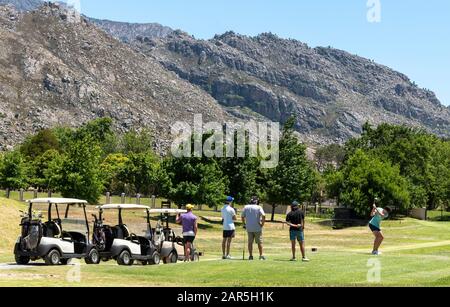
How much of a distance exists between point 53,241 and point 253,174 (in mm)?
51303

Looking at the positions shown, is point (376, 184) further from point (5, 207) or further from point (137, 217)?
point (5, 207)

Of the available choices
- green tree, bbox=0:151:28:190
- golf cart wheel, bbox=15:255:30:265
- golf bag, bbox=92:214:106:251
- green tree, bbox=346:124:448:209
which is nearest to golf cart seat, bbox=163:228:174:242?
golf bag, bbox=92:214:106:251

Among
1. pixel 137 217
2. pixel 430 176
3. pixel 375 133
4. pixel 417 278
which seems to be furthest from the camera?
pixel 375 133

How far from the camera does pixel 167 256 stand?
28.0 metres

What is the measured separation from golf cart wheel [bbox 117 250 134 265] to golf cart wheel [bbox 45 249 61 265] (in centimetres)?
233

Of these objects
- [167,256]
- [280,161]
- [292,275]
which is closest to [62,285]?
[292,275]

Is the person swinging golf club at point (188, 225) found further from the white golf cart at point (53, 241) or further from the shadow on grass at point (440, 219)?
the shadow on grass at point (440, 219)

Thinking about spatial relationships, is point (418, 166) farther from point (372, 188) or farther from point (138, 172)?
point (138, 172)

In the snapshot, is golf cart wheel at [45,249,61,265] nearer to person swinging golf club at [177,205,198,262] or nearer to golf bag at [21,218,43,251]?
golf bag at [21,218,43,251]

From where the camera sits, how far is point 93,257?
1022 inches

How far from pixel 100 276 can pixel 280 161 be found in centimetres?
6119

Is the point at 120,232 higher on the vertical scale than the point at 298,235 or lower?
lower

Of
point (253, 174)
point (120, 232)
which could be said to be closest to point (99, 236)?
point (120, 232)

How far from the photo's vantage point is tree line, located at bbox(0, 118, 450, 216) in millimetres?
66812
